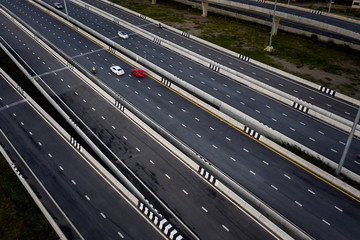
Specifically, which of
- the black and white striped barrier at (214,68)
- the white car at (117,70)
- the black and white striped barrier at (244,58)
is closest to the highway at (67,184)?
the white car at (117,70)

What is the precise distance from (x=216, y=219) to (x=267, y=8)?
56.6 metres

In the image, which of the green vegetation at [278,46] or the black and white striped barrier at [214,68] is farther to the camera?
the black and white striped barrier at [214,68]

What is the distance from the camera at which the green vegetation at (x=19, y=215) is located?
26.3 m

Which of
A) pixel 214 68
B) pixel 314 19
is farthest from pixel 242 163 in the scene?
pixel 314 19

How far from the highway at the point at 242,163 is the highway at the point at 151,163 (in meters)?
0.26

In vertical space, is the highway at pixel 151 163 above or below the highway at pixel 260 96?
below

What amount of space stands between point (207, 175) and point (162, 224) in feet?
24.8

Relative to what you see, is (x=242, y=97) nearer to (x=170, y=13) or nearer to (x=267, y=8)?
(x=267, y=8)

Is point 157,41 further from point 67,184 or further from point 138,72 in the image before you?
point 67,184

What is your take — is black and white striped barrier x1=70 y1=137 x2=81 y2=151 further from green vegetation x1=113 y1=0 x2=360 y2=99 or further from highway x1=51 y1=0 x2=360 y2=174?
green vegetation x1=113 y1=0 x2=360 y2=99

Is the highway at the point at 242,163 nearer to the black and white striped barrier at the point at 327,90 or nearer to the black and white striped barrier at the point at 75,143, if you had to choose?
the black and white striped barrier at the point at 75,143

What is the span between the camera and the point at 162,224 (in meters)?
25.2

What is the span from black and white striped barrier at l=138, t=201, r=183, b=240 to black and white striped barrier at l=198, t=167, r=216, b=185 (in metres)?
6.84

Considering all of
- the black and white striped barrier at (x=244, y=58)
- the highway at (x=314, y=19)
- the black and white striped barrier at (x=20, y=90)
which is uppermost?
the highway at (x=314, y=19)
